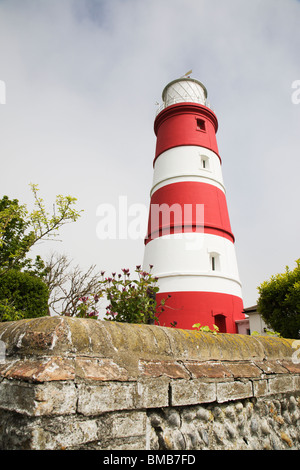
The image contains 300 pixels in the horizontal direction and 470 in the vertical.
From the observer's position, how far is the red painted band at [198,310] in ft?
31.8

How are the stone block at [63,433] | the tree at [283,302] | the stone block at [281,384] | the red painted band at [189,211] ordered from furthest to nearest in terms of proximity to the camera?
1. the red painted band at [189,211]
2. the tree at [283,302]
3. the stone block at [281,384]
4. the stone block at [63,433]

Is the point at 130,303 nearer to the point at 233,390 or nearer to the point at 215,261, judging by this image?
the point at 233,390

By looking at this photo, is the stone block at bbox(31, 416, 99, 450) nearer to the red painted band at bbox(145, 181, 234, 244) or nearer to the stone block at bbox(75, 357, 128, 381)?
the stone block at bbox(75, 357, 128, 381)

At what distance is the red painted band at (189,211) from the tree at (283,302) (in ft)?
12.4

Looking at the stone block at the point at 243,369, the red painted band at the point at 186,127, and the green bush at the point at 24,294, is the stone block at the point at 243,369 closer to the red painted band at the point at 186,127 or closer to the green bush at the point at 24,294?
the green bush at the point at 24,294

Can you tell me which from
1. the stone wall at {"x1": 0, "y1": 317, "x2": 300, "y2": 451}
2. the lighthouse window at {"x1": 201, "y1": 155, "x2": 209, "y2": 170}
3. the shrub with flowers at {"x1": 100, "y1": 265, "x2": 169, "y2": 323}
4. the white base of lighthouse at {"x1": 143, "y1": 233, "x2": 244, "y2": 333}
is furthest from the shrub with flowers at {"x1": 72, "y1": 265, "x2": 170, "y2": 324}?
the lighthouse window at {"x1": 201, "y1": 155, "x2": 209, "y2": 170}

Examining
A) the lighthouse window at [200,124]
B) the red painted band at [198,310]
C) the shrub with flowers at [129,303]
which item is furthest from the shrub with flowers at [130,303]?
the lighthouse window at [200,124]

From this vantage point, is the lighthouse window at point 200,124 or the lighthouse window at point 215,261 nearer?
the lighthouse window at point 215,261

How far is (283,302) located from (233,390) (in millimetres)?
5107

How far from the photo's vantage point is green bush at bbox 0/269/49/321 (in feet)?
26.0

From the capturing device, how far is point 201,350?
2.37 m

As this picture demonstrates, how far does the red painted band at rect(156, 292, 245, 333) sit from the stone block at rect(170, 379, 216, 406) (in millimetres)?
7519
